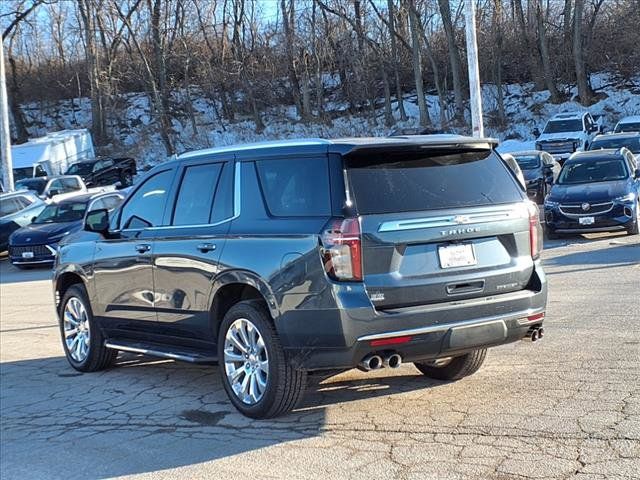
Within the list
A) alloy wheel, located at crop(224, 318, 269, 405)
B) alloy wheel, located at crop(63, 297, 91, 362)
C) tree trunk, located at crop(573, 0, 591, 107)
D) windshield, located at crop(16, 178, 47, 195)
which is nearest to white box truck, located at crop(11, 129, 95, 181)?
windshield, located at crop(16, 178, 47, 195)

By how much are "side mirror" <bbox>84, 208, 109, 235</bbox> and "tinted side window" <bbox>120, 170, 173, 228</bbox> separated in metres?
0.27

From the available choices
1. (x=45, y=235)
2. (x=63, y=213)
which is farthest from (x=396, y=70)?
(x=45, y=235)

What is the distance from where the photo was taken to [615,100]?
42375mm

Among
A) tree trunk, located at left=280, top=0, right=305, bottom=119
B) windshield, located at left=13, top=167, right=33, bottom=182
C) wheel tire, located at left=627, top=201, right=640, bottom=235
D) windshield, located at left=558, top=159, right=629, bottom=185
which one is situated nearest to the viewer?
wheel tire, located at left=627, top=201, right=640, bottom=235

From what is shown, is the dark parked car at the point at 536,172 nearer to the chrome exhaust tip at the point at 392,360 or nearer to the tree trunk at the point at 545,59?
the chrome exhaust tip at the point at 392,360

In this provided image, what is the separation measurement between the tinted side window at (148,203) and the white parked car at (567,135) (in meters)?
24.8

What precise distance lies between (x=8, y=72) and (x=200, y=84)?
15.0 meters

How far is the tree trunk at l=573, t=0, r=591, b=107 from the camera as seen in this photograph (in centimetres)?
4184

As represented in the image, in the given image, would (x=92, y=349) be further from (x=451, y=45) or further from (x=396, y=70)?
(x=396, y=70)

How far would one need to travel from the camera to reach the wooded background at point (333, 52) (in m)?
44.5

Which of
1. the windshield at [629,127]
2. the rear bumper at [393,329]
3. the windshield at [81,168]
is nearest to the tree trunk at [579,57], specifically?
the windshield at [629,127]

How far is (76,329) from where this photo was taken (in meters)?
8.41

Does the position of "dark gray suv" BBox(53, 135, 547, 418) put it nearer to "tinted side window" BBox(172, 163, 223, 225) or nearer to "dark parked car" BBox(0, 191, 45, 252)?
"tinted side window" BBox(172, 163, 223, 225)

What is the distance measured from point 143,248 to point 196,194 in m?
0.78
